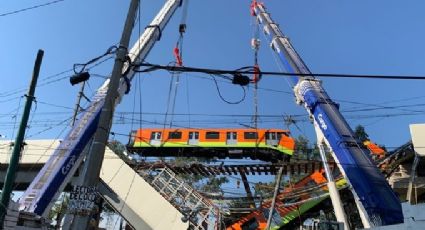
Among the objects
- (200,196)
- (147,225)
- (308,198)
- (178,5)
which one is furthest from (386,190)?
(178,5)

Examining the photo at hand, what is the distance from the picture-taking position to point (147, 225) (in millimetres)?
22594

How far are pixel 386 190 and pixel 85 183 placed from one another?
37.5 feet

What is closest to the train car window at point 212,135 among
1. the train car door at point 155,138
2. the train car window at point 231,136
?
the train car window at point 231,136

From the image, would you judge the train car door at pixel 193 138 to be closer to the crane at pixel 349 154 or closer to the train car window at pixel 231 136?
the train car window at pixel 231 136

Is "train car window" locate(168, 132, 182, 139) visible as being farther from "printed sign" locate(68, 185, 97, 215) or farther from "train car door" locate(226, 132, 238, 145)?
"printed sign" locate(68, 185, 97, 215)

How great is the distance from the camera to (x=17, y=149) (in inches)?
504

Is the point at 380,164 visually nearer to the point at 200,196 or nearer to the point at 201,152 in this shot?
the point at 200,196

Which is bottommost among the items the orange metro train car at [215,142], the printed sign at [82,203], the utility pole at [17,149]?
the printed sign at [82,203]

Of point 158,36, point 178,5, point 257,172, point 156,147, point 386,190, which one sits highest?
point 178,5

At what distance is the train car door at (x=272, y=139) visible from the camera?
35281 millimetres

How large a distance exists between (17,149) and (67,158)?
464cm

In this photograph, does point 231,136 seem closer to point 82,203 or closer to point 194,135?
point 194,135

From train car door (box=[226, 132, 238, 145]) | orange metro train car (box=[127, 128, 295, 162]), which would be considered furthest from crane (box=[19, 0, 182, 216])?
train car door (box=[226, 132, 238, 145])

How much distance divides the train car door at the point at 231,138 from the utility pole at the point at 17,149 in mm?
24129
